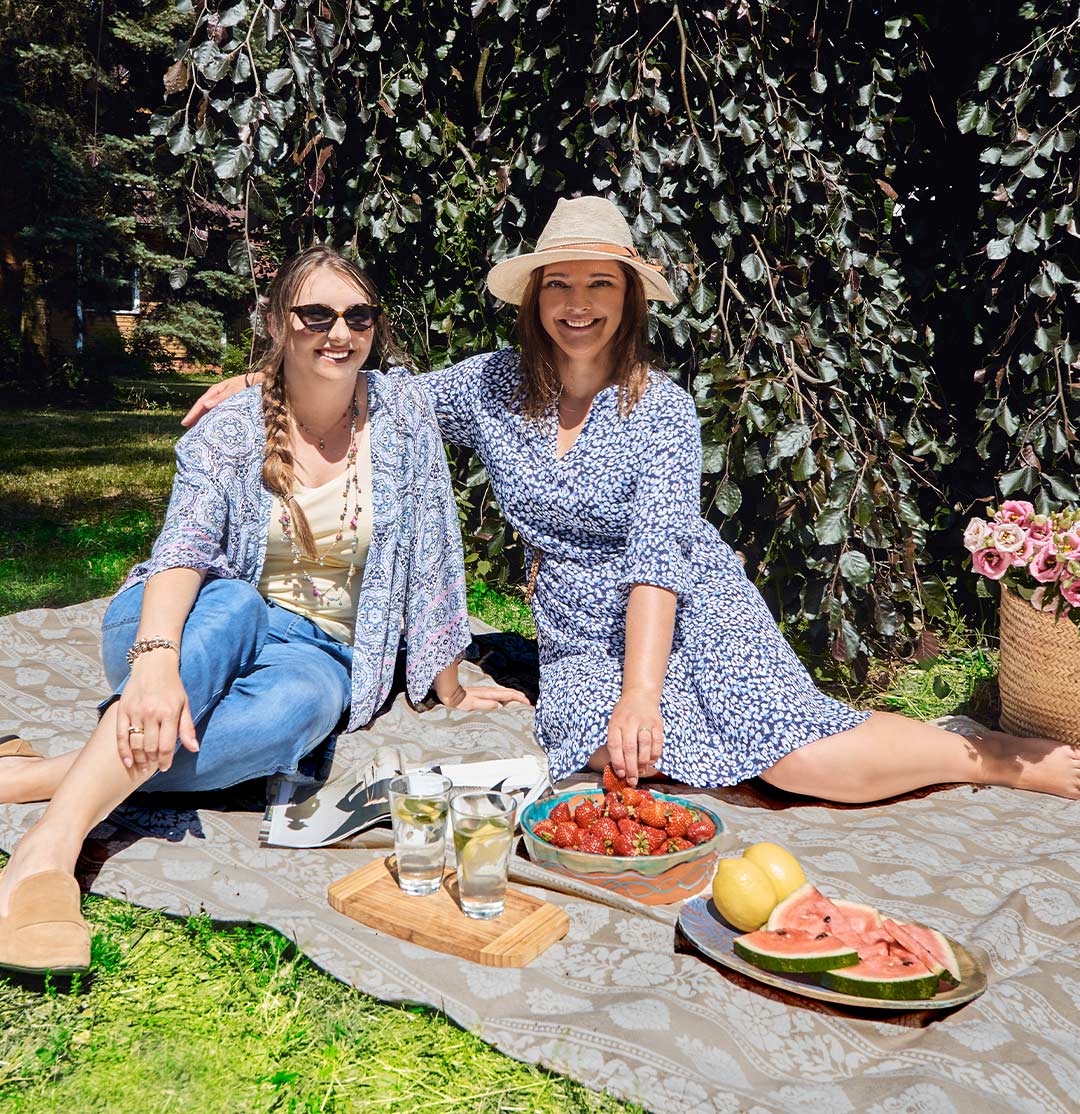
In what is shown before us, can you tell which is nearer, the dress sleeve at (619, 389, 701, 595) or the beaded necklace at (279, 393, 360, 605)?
the dress sleeve at (619, 389, 701, 595)

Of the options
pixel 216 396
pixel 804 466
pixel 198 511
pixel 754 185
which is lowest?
pixel 198 511

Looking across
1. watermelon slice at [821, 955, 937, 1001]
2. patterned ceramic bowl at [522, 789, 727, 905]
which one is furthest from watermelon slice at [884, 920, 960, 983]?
patterned ceramic bowl at [522, 789, 727, 905]

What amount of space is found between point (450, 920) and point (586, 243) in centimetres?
155

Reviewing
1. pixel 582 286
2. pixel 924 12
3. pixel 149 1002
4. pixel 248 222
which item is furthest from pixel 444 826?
pixel 924 12

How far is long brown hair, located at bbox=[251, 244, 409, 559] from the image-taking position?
2.51 m

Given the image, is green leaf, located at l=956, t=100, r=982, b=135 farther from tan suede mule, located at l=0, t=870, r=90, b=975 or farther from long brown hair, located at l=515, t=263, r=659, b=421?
tan suede mule, located at l=0, t=870, r=90, b=975

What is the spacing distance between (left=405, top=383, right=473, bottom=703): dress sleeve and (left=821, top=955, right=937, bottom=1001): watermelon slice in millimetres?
1440

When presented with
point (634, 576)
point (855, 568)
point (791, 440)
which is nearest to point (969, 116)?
point (791, 440)

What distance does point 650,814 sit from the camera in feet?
6.72

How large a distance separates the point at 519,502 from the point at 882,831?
1149mm

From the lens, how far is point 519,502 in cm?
277

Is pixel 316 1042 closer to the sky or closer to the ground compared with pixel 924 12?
closer to the ground

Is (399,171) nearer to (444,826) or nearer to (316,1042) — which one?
(444,826)

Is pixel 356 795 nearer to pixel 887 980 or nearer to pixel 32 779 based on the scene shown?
pixel 32 779
